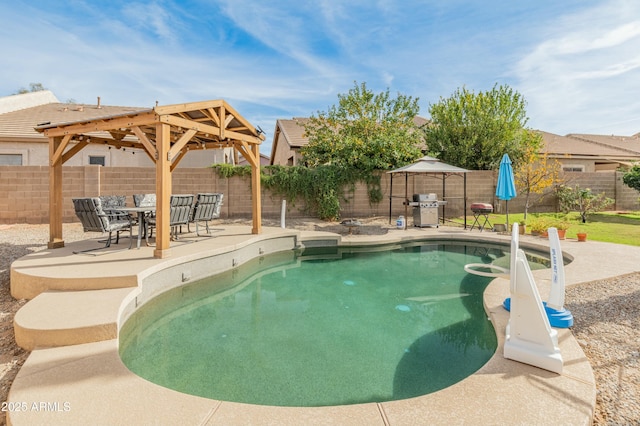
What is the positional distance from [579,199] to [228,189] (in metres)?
14.3

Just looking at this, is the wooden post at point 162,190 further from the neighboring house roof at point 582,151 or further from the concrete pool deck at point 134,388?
the neighboring house roof at point 582,151

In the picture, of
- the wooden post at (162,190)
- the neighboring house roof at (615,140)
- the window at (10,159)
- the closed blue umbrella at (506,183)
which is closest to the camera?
the wooden post at (162,190)

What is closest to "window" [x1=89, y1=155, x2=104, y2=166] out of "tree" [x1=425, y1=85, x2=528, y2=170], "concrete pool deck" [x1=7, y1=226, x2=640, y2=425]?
"concrete pool deck" [x1=7, y1=226, x2=640, y2=425]

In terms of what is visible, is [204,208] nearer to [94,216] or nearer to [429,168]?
[94,216]

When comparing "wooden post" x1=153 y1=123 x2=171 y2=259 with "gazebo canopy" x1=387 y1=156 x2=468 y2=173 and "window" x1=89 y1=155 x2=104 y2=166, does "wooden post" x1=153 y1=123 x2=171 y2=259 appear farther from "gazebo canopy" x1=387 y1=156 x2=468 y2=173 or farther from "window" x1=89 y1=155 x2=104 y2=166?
"window" x1=89 y1=155 x2=104 y2=166

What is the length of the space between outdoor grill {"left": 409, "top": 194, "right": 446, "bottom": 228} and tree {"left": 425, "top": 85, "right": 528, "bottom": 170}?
13.8 ft

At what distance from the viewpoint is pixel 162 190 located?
5.27 meters

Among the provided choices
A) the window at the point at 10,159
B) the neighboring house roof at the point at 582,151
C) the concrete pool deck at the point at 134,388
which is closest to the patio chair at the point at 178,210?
the concrete pool deck at the point at 134,388

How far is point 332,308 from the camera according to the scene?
4578mm

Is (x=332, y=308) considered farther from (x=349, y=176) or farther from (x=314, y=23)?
(x=314, y=23)

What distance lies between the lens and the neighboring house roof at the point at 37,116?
504 inches

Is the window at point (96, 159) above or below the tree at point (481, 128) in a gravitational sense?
below

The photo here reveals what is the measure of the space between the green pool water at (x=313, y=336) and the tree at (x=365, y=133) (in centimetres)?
767

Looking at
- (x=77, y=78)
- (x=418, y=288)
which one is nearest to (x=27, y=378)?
(x=418, y=288)
